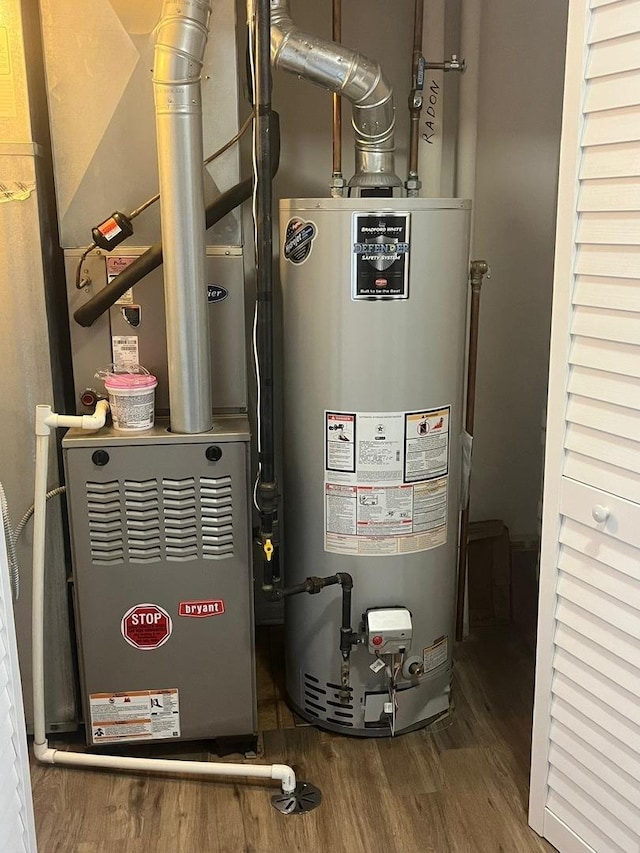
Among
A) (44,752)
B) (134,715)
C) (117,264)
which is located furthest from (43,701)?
(117,264)

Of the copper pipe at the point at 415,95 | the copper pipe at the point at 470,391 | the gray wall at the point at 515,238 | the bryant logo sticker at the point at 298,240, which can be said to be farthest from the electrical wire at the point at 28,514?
the gray wall at the point at 515,238

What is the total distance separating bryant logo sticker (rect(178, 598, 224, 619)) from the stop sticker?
1.7 inches

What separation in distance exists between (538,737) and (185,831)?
0.81 meters

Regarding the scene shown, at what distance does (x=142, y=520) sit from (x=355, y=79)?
1132 millimetres

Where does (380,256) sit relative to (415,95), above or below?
below

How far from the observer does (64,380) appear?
2096 mm

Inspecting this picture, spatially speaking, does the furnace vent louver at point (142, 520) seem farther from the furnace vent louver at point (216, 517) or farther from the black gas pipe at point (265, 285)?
the black gas pipe at point (265, 285)

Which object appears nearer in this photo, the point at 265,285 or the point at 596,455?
the point at 596,455

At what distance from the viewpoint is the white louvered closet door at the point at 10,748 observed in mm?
1233

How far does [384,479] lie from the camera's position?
1.97m

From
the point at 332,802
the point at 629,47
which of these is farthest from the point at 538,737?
the point at 629,47

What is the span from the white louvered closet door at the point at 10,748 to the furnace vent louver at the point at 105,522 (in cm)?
55

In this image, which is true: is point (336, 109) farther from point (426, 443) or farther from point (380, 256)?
point (426, 443)

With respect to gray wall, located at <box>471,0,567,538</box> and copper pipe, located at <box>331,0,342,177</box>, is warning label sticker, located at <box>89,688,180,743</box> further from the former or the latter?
copper pipe, located at <box>331,0,342,177</box>
